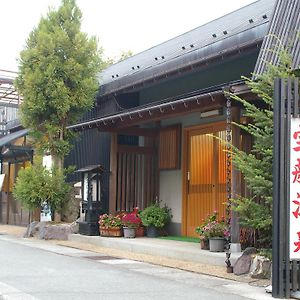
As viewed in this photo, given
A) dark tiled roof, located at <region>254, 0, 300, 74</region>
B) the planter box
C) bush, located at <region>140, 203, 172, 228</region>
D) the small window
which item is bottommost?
Result: the planter box

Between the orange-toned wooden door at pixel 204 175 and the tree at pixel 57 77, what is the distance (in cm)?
431

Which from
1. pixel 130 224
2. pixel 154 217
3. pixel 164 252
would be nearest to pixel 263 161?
pixel 164 252

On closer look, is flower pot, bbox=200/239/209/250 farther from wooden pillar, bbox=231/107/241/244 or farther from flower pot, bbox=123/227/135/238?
flower pot, bbox=123/227/135/238

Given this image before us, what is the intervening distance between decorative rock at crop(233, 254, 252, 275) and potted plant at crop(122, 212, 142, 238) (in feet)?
19.0

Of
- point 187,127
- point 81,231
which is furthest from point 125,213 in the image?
point 187,127

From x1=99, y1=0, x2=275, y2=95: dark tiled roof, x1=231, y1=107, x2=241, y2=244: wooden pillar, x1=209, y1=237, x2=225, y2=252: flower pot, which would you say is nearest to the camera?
x1=231, y1=107, x2=241, y2=244: wooden pillar

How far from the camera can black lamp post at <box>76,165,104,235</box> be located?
52.1 feet

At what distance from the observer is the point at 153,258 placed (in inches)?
474

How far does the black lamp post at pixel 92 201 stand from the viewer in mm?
15875

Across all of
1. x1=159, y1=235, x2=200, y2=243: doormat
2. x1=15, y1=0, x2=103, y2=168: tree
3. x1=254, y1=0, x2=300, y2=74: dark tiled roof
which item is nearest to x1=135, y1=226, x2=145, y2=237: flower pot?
x1=159, y1=235, x2=200, y2=243: doormat

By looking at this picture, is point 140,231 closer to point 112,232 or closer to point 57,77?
point 112,232

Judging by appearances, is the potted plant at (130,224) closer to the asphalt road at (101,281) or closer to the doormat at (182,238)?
the doormat at (182,238)

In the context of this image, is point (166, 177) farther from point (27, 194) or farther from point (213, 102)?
point (213, 102)

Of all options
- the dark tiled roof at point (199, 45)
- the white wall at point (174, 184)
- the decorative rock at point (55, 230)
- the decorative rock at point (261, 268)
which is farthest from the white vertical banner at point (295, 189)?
the decorative rock at point (55, 230)
